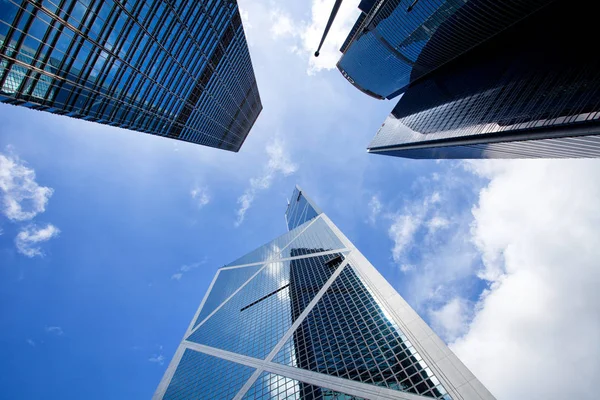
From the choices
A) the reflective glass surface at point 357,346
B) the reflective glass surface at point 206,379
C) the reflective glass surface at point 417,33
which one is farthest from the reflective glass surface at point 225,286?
the reflective glass surface at point 417,33

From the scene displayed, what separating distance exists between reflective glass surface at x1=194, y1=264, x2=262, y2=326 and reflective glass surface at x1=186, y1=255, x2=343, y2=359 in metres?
4.72

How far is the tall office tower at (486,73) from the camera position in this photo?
52.1 m

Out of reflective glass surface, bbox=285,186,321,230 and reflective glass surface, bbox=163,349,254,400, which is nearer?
reflective glass surface, bbox=163,349,254,400

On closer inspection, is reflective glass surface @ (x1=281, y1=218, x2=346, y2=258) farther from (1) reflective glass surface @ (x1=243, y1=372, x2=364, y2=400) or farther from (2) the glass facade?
(2) the glass facade

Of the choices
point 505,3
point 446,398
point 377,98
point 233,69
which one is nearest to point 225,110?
point 233,69

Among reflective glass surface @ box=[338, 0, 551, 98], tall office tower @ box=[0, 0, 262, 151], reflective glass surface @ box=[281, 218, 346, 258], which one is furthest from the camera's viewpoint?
reflective glass surface @ box=[338, 0, 551, 98]

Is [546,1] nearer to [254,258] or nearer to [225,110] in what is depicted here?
[225,110]

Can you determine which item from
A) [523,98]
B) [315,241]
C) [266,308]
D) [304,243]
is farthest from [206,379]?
[523,98]

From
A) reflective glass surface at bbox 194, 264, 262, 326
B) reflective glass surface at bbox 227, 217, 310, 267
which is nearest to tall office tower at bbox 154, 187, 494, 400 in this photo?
reflective glass surface at bbox 194, 264, 262, 326

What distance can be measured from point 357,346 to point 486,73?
8014cm

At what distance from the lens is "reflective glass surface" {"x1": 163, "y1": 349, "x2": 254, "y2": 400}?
42.2 m

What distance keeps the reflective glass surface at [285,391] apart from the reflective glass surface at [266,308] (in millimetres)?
5072

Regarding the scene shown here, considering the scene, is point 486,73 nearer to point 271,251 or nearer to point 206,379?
point 271,251

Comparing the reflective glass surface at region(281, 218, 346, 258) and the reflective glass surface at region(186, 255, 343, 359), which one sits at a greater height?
the reflective glass surface at region(281, 218, 346, 258)
